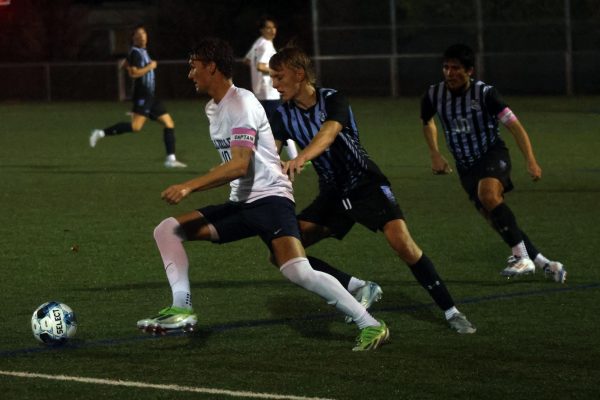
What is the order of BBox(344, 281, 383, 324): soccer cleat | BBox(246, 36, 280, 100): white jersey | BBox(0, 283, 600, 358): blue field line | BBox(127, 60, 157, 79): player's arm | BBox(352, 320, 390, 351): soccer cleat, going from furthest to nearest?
BBox(127, 60, 157, 79): player's arm < BBox(246, 36, 280, 100): white jersey < BBox(344, 281, 383, 324): soccer cleat < BBox(0, 283, 600, 358): blue field line < BBox(352, 320, 390, 351): soccer cleat

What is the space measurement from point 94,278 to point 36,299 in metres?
0.91

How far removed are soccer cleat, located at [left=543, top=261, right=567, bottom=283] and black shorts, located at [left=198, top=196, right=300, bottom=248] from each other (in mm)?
2672

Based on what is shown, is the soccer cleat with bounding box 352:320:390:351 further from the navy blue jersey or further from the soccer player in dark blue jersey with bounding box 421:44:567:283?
the navy blue jersey

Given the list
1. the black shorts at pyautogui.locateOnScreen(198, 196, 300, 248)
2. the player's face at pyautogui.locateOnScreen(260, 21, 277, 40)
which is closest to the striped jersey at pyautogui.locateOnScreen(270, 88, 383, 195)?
the black shorts at pyautogui.locateOnScreen(198, 196, 300, 248)

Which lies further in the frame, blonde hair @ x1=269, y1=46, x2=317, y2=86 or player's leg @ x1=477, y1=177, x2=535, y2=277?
player's leg @ x1=477, y1=177, x2=535, y2=277

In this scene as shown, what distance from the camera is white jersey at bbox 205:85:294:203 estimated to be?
727cm

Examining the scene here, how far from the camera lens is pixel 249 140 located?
23.8ft

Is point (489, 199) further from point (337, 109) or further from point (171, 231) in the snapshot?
point (171, 231)

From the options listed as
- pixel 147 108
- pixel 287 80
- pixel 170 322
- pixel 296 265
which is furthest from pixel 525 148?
pixel 147 108

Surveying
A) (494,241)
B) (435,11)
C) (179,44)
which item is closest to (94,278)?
(494,241)

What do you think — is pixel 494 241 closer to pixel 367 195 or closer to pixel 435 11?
pixel 367 195

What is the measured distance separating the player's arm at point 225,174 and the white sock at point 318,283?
573 mm

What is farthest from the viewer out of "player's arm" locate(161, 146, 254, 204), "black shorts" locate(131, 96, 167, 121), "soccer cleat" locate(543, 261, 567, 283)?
"black shorts" locate(131, 96, 167, 121)

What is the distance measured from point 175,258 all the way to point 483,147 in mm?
3160
